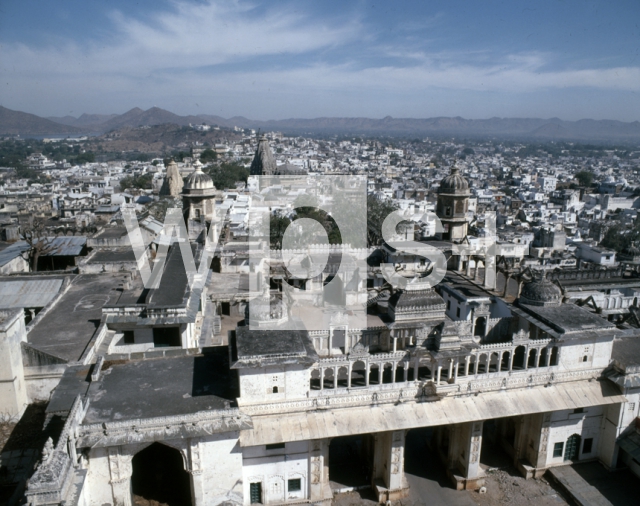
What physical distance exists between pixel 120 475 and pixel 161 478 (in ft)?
8.98

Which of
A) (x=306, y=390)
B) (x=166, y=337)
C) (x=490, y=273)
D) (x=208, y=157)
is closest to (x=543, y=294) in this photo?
(x=490, y=273)

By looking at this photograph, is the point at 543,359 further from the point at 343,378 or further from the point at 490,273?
the point at 490,273

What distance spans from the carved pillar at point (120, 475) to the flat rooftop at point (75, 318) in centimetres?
473

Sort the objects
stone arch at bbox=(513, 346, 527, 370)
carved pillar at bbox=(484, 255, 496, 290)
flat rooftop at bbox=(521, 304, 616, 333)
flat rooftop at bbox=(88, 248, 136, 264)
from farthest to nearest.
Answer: flat rooftop at bbox=(88, 248, 136, 264) → carved pillar at bbox=(484, 255, 496, 290) → stone arch at bbox=(513, 346, 527, 370) → flat rooftop at bbox=(521, 304, 616, 333)

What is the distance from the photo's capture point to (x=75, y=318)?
21094 millimetres

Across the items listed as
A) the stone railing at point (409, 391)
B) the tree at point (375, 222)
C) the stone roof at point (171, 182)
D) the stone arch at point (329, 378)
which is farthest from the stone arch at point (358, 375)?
the stone roof at point (171, 182)

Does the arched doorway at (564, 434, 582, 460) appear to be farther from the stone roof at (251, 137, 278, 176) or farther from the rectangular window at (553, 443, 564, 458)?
Answer: the stone roof at (251, 137, 278, 176)

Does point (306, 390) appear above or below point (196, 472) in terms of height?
above

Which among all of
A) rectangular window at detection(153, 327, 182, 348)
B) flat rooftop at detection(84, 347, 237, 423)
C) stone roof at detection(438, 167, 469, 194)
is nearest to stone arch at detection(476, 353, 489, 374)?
flat rooftop at detection(84, 347, 237, 423)

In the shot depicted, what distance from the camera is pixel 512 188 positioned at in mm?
114250

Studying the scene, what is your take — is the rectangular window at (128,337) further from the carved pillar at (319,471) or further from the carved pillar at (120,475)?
the carved pillar at (319,471)

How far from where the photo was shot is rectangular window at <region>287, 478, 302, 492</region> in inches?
635

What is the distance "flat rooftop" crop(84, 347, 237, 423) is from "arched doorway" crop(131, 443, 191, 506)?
305 cm

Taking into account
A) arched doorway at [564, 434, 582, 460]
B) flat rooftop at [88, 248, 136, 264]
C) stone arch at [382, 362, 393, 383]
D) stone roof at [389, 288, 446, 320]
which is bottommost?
arched doorway at [564, 434, 582, 460]
